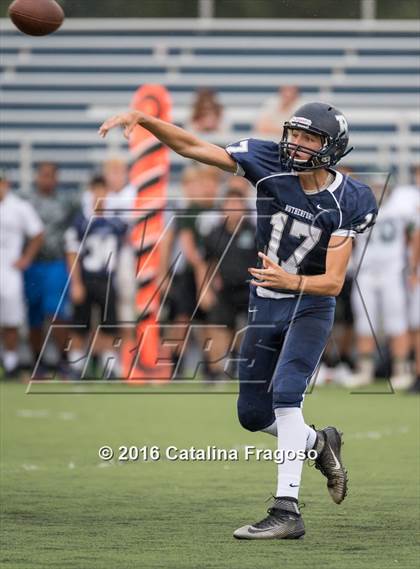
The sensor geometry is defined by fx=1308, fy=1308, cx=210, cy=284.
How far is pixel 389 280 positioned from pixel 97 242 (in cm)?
250

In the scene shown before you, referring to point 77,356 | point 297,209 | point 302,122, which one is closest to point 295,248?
point 297,209

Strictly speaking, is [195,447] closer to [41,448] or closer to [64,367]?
[41,448]

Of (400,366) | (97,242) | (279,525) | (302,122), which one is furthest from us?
(400,366)

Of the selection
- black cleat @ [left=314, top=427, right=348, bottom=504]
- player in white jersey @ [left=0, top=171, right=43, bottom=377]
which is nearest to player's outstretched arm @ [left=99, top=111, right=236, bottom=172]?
black cleat @ [left=314, top=427, right=348, bottom=504]

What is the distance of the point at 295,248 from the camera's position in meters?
5.08

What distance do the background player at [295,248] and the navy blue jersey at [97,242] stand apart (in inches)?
229

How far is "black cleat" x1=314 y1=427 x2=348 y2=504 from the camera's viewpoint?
16.7 feet

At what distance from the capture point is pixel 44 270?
1182cm

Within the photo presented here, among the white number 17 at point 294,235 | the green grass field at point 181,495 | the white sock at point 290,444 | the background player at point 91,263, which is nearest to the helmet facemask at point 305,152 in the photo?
the white number 17 at point 294,235

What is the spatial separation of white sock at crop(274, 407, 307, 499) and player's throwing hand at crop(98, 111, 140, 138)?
1.17 metres

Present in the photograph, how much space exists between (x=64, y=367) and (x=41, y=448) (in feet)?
13.0

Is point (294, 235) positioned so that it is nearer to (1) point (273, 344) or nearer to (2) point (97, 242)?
(1) point (273, 344)

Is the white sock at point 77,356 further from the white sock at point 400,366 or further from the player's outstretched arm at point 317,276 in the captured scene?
the player's outstretched arm at point 317,276

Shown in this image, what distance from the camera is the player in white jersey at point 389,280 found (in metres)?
11.1
